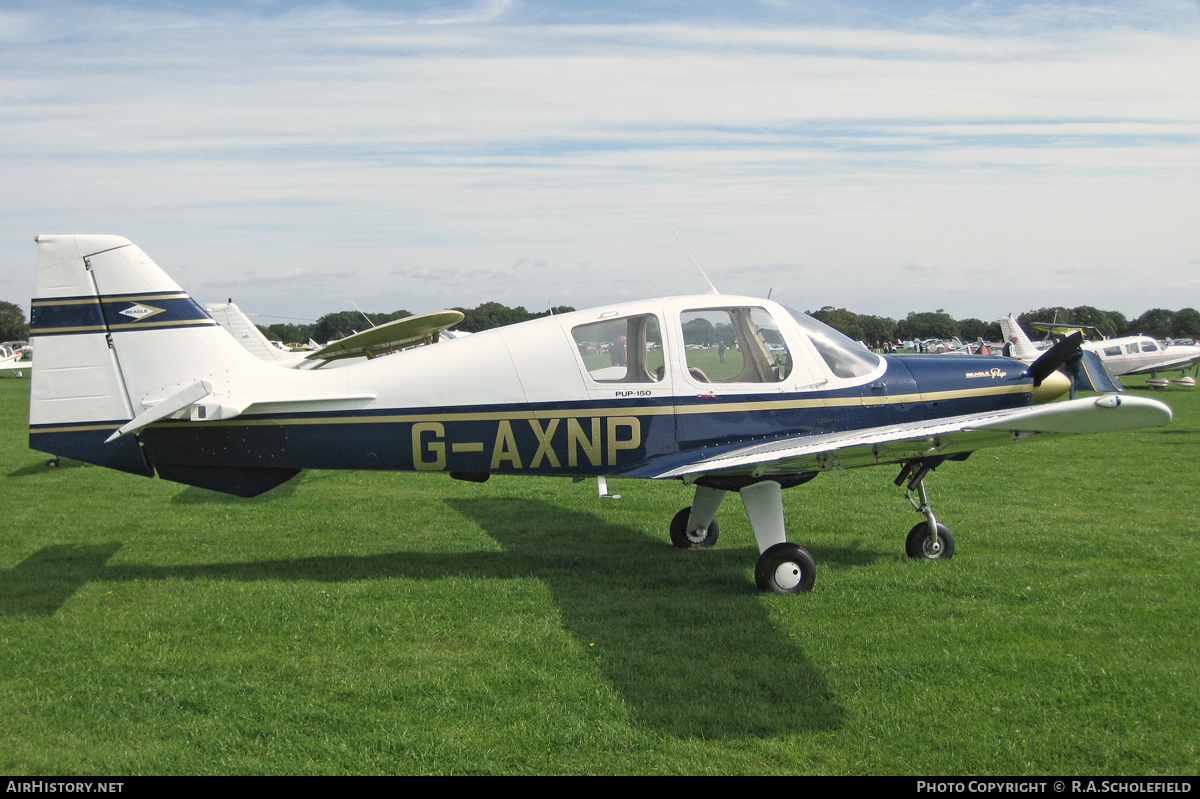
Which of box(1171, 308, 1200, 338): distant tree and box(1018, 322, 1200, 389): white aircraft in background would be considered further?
box(1171, 308, 1200, 338): distant tree

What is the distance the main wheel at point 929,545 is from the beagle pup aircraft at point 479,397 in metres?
1.08

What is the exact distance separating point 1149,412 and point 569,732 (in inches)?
136

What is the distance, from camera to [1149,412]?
14.8 feet

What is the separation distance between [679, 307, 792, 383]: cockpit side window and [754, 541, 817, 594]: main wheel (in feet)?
4.78

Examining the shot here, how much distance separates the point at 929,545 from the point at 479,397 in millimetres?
4177

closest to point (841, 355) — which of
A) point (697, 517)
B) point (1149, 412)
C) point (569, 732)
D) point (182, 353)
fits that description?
point (697, 517)

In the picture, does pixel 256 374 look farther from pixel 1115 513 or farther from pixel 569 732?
pixel 1115 513

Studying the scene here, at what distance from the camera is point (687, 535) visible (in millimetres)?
8344

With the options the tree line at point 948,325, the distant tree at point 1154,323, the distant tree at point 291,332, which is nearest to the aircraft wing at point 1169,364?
the tree line at point 948,325

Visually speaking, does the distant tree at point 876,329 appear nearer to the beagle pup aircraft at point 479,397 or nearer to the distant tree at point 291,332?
the distant tree at point 291,332

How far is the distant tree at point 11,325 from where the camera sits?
119688mm

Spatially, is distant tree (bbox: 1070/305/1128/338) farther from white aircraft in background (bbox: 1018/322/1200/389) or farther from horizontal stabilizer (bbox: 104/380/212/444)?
horizontal stabilizer (bbox: 104/380/212/444)

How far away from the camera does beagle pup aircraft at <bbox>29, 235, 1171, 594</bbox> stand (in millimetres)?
6719

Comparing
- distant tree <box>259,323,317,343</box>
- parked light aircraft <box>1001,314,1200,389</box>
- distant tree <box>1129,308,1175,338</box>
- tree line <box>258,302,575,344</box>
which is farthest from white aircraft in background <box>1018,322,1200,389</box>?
distant tree <box>1129,308,1175,338</box>
